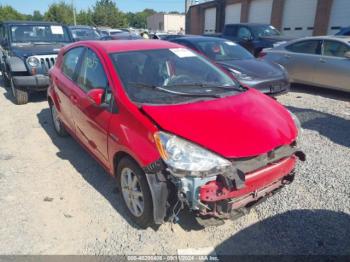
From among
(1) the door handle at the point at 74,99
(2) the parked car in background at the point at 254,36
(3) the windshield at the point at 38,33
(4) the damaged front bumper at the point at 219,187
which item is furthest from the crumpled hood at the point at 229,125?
(2) the parked car in background at the point at 254,36

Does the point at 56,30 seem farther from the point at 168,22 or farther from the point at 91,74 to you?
the point at 168,22

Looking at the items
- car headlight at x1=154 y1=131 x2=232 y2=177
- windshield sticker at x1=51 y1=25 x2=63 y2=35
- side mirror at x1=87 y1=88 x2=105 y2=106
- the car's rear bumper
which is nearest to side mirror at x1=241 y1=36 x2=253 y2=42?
windshield sticker at x1=51 y1=25 x2=63 y2=35

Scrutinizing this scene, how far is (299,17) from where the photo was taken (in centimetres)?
1947

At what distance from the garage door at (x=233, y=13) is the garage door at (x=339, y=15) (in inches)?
357

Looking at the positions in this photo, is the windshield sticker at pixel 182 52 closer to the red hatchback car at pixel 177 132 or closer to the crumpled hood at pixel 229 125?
the red hatchback car at pixel 177 132

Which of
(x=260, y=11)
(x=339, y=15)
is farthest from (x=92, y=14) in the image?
(x=339, y=15)

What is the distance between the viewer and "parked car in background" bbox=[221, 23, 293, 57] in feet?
37.9

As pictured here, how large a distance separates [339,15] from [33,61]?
16.5 m

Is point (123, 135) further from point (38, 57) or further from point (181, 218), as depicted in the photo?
point (38, 57)

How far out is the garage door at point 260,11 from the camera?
71.6 ft

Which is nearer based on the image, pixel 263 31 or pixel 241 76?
pixel 241 76

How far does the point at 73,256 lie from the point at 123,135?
1.12 meters

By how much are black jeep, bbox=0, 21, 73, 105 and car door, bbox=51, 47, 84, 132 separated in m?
2.78

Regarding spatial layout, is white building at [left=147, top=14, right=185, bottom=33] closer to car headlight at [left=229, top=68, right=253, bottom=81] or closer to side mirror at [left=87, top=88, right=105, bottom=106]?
car headlight at [left=229, top=68, right=253, bottom=81]
